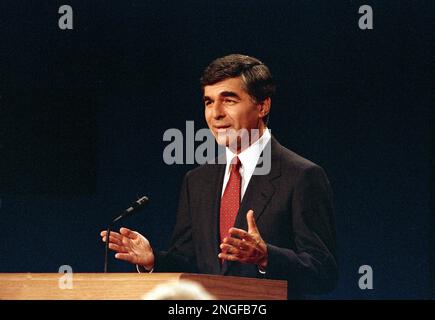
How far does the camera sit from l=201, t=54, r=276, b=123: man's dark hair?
3.74 meters

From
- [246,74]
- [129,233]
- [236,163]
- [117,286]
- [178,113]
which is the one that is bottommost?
[117,286]

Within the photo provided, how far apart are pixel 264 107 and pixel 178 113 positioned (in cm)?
Answer: 51

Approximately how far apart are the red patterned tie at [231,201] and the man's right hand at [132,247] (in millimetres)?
514

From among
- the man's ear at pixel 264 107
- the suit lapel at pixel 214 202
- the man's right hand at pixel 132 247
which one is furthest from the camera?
the man's ear at pixel 264 107

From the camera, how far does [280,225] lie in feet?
11.4

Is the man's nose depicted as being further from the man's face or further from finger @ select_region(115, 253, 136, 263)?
finger @ select_region(115, 253, 136, 263)

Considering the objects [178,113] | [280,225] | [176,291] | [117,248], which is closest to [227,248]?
[176,291]

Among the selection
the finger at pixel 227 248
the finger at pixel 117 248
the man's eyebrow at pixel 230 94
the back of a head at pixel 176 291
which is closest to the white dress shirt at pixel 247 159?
the man's eyebrow at pixel 230 94

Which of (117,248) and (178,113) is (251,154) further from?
(117,248)

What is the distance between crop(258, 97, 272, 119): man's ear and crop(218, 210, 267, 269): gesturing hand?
3.35 feet

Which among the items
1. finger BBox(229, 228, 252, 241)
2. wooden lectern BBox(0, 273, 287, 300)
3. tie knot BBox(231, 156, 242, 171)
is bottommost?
wooden lectern BBox(0, 273, 287, 300)

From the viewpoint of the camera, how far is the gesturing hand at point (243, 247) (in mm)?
2742

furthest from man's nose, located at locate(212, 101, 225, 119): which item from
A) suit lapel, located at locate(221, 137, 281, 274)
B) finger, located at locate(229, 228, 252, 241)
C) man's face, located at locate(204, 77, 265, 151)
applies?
finger, located at locate(229, 228, 252, 241)

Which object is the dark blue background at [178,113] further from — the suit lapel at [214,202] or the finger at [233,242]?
the finger at [233,242]
